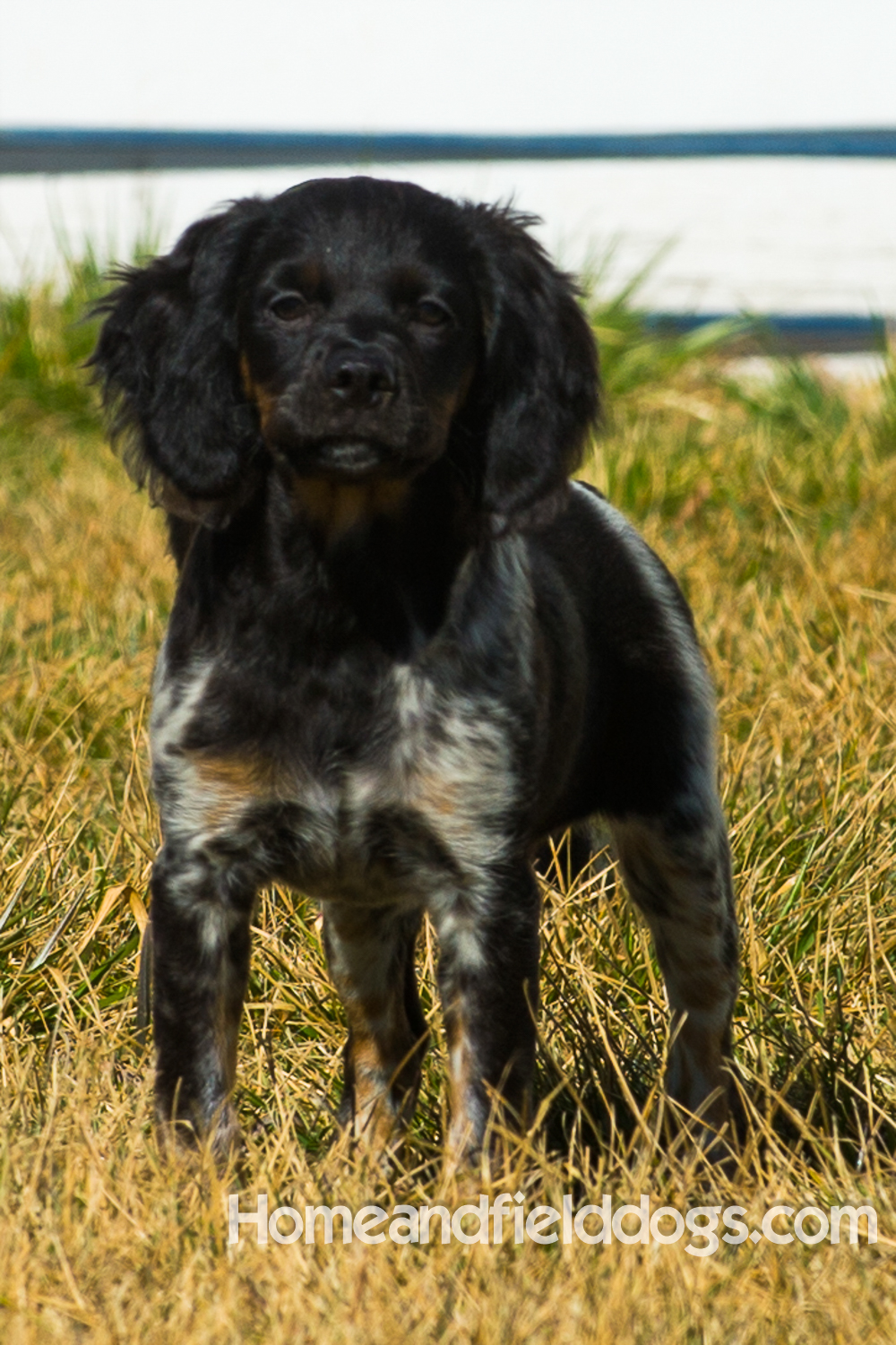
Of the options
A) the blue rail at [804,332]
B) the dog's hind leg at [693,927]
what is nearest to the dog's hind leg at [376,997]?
the dog's hind leg at [693,927]

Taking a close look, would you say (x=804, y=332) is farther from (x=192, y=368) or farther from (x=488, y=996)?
(x=488, y=996)

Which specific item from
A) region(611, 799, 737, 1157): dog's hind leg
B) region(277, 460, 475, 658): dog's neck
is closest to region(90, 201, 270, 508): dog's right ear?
region(277, 460, 475, 658): dog's neck

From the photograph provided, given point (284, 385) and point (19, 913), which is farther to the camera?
point (19, 913)

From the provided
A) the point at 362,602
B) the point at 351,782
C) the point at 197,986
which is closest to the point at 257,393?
the point at 362,602

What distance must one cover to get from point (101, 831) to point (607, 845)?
0.97m

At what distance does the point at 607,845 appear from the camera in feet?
11.9

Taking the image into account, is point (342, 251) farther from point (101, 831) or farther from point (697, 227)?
point (697, 227)

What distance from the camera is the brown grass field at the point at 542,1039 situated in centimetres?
209

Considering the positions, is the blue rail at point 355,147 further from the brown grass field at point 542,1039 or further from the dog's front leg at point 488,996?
the dog's front leg at point 488,996

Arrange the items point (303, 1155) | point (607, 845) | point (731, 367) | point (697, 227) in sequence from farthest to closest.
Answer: point (697, 227), point (731, 367), point (607, 845), point (303, 1155)

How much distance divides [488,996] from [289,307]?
3.31ft

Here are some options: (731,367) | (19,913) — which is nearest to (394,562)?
(19,913)

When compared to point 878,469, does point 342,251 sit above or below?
above

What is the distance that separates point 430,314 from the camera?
2729mm
